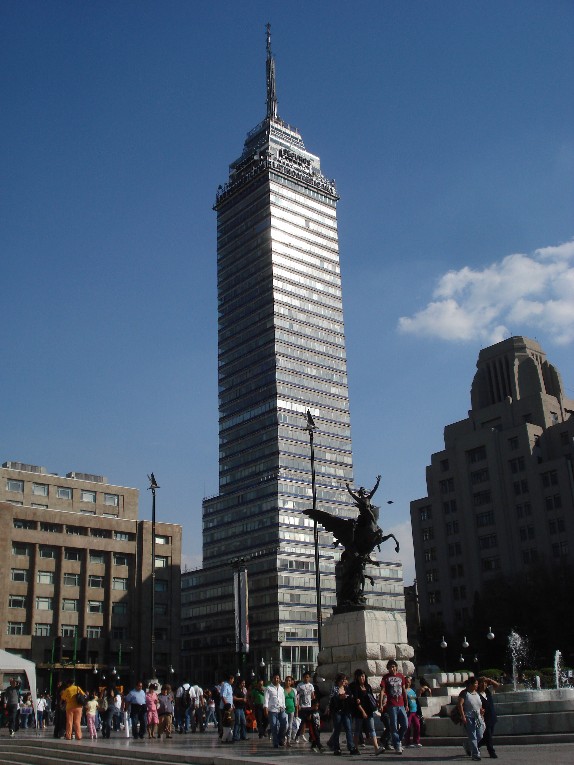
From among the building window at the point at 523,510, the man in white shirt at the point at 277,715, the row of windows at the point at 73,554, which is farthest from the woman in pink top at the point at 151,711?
the building window at the point at 523,510

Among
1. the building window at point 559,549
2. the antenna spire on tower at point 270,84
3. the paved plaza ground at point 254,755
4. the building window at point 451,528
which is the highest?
the antenna spire on tower at point 270,84

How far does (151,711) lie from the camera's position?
84.3ft

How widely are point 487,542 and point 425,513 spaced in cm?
1059

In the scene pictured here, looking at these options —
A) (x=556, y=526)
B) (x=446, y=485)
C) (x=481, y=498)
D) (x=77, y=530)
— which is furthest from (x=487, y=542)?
(x=77, y=530)

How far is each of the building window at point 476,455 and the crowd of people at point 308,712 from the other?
71907mm

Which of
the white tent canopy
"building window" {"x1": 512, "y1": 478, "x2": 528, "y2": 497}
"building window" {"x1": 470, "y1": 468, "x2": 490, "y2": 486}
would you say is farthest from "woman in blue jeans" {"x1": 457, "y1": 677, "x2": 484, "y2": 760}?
"building window" {"x1": 470, "y1": 468, "x2": 490, "y2": 486}

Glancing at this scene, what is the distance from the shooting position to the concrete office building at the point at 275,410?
108 m

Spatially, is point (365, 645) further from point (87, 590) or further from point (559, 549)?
point (559, 549)

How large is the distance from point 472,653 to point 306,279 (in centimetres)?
7785

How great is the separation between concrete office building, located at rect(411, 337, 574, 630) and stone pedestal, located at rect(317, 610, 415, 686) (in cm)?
6529

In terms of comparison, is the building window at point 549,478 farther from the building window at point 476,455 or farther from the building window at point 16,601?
the building window at point 16,601

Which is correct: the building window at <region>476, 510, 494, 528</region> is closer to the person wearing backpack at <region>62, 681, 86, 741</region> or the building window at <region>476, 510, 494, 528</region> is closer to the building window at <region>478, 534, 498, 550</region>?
the building window at <region>478, 534, 498, 550</region>

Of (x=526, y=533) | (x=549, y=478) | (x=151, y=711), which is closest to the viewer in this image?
(x=151, y=711)

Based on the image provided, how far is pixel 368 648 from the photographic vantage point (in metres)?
21.6
